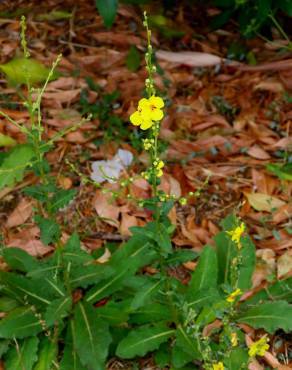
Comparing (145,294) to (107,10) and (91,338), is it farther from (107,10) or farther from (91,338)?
(107,10)

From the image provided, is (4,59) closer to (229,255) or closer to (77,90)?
(77,90)

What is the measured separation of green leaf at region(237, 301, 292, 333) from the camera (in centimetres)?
287

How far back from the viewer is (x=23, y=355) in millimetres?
2916

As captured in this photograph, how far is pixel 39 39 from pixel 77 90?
0.59 metres

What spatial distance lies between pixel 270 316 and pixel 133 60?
1.98 meters

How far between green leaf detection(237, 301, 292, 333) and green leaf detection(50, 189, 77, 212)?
958 millimetres

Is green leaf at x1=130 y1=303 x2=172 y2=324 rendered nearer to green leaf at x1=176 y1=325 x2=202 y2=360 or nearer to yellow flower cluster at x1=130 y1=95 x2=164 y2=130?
green leaf at x1=176 y1=325 x2=202 y2=360

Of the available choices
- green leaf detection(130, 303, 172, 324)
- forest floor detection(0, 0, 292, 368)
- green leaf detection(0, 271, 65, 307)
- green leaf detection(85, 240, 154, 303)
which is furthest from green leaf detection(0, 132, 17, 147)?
green leaf detection(130, 303, 172, 324)

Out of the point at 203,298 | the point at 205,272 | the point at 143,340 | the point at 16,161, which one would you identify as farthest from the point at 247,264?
the point at 16,161

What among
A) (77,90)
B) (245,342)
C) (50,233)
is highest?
(50,233)

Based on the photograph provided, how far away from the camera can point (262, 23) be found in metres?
4.18

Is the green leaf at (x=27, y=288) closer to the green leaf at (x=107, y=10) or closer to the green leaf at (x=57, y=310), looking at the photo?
the green leaf at (x=57, y=310)

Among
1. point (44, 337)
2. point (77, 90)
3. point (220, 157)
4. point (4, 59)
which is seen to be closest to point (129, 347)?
point (44, 337)

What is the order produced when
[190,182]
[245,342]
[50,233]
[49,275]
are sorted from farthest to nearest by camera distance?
[190,182]
[245,342]
[49,275]
[50,233]
